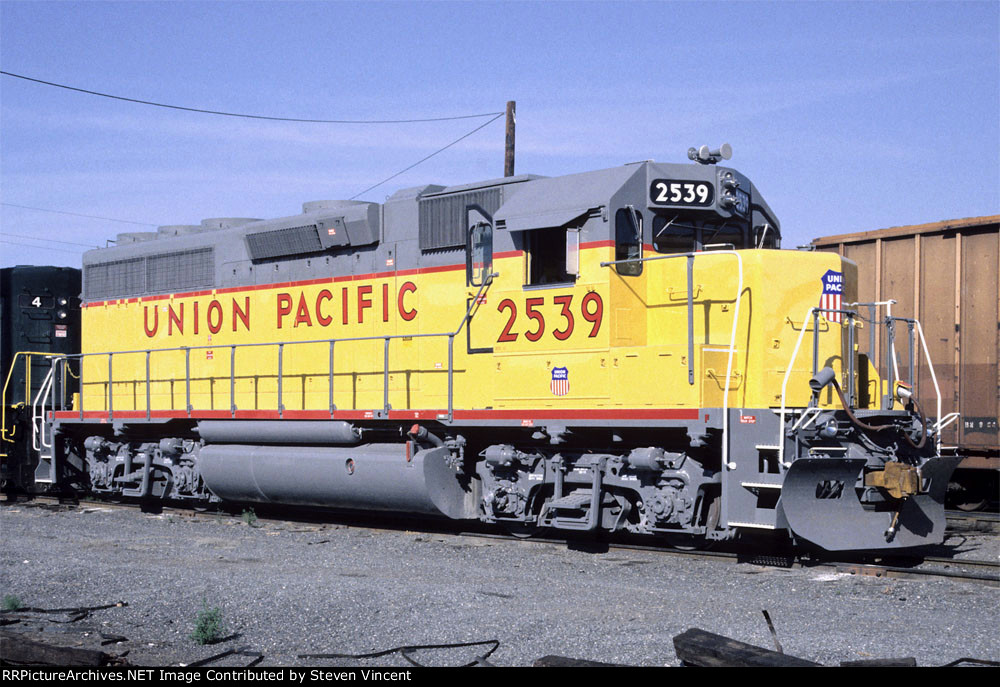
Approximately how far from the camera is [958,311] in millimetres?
13227

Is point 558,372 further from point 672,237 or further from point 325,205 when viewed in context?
point 325,205

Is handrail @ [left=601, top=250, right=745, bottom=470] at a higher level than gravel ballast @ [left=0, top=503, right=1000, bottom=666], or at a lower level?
higher

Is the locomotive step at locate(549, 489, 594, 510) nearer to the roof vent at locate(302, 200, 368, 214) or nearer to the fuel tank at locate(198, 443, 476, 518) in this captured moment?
the fuel tank at locate(198, 443, 476, 518)

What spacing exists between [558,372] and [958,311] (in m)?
6.27

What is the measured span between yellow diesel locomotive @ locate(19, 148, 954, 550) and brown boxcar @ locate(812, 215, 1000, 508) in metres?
0.64

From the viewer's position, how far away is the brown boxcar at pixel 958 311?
12961mm

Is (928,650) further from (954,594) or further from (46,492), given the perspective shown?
(46,492)

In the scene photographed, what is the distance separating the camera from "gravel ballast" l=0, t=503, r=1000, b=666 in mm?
6051

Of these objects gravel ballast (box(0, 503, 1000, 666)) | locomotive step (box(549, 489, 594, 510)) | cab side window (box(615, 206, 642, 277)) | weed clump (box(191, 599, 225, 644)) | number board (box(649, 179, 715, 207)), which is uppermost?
number board (box(649, 179, 715, 207))

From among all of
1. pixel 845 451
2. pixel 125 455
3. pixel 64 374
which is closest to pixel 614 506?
pixel 845 451

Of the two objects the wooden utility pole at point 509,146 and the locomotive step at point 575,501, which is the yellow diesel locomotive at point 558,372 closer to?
the locomotive step at point 575,501

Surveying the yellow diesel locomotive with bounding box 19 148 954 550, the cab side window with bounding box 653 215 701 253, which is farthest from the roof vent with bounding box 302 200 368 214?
the cab side window with bounding box 653 215 701 253

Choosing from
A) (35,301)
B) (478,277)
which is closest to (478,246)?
(478,277)

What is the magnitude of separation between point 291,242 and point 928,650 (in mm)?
9139
